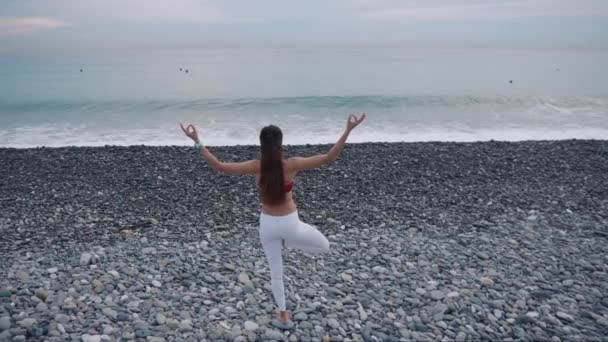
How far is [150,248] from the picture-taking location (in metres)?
6.93

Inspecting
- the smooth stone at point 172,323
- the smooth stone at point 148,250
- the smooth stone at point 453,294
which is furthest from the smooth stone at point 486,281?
the smooth stone at point 148,250

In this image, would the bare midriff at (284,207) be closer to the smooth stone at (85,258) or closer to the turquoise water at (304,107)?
the smooth stone at (85,258)

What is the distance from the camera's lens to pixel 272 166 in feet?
13.7

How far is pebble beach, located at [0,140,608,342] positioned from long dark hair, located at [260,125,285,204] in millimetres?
1637

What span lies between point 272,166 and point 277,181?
15cm

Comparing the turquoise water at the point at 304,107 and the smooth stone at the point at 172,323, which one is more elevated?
the turquoise water at the point at 304,107

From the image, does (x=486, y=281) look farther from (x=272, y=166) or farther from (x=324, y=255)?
(x=272, y=166)

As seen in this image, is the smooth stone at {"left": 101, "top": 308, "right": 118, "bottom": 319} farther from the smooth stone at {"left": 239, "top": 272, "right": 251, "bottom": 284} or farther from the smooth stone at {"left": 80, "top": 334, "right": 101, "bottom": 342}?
the smooth stone at {"left": 239, "top": 272, "right": 251, "bottom": 284}

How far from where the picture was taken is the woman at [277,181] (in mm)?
4129

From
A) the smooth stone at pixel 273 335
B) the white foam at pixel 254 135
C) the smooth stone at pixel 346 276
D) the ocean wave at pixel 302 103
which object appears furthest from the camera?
the ocean wave at pixel 302 103

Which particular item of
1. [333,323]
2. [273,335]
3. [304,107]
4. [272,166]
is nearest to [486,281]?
[333,323]

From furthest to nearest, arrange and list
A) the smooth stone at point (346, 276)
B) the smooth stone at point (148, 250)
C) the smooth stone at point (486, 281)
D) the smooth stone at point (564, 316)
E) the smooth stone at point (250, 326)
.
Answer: the smooth stone at point (148, 250) → the smooth stone at point (346, 276) → the smooth stone at point (486, 281) → the smooth stone at point (564, 316) → the smooth stone at point (250, 326)

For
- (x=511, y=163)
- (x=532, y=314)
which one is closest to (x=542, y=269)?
(x=532, y=314)

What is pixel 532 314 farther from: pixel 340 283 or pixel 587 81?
pixel 587 81
